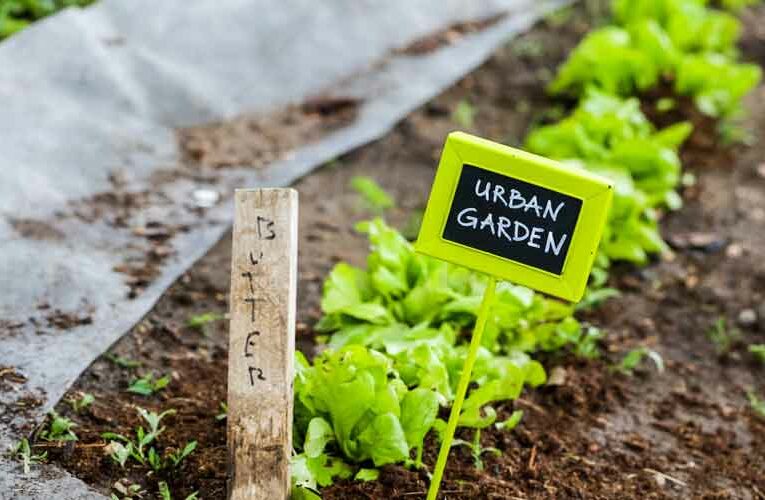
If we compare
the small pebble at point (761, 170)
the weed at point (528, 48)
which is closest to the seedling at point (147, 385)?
the small pebble at point (761, 170)

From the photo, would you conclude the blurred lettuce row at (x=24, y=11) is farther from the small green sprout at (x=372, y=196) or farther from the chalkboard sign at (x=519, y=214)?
the chalkboard sign at (x=519, y=214)

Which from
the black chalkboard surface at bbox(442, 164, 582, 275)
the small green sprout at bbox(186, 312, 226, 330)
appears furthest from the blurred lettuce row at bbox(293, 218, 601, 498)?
the black chalkboard surface at bbox(442, 164, 582, 275)

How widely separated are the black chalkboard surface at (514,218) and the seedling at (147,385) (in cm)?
96

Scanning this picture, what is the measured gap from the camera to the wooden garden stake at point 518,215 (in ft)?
6.35

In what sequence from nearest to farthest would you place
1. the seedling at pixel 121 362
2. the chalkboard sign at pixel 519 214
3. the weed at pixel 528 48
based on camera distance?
the chalkboard sign at pixel 519 214, the seedling at pixel 121 362, the weed at pixel 528 48

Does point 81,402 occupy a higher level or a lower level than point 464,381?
lower

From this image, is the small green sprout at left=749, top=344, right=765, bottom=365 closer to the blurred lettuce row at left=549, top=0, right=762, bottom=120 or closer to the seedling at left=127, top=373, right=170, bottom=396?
the blurred lettuce row at left=549, top=0, right=762, bottom=120

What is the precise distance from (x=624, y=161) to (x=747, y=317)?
2.42 ft

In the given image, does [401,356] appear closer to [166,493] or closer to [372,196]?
[166,493]

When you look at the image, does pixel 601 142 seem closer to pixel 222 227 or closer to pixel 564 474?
pixel 222 227

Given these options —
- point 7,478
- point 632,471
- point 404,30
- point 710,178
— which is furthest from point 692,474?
point 404,30

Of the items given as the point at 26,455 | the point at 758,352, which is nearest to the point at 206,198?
the point at 26,455

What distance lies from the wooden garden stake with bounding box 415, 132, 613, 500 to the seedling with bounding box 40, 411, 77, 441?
0.91 m

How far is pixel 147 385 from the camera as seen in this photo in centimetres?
253
